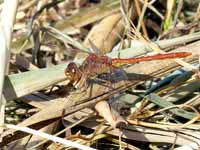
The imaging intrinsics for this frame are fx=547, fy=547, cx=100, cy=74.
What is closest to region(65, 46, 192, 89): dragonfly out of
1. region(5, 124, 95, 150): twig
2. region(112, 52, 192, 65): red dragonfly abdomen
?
region(112, 52, 192, 65): red dragonfly abdomen

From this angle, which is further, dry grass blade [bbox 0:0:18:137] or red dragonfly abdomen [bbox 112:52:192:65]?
red dragonfly abdomen [bbox 112:52:192:65]

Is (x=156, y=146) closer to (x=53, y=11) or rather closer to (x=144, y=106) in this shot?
(x=144, y=106)

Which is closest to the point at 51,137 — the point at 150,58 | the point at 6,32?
the point at 6,32

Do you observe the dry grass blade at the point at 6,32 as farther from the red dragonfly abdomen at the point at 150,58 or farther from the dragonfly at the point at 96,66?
the red dragonfly abdomen at the point at 150,58

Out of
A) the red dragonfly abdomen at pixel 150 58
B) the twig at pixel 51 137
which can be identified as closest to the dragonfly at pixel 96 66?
the red dragonfly abdomen at pixel 150 58

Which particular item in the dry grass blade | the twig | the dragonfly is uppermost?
the dry grass blade

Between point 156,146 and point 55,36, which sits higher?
point 55,36

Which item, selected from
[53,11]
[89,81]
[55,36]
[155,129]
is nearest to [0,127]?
[89,81]

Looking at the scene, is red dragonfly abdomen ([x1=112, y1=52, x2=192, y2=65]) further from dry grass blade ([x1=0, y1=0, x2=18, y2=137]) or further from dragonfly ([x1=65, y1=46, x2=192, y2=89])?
dry grass blade ([x1=0, y1=0, x2=18, y2=137])

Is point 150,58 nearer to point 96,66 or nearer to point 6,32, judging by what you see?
point 96,66
